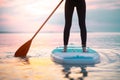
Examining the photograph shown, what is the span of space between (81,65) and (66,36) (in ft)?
3.63

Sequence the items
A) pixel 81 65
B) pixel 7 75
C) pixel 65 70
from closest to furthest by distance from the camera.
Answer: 1. pixel 7 75
2. pixel 65 70
3. pixel 81 65

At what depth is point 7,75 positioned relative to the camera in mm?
5809

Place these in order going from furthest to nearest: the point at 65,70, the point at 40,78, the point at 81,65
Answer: the point at 81,65, the point at 65,70, the point at 40,78

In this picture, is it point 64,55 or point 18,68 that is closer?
point 18,68

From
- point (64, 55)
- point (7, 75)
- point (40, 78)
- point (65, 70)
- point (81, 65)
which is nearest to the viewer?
point (40, 78)

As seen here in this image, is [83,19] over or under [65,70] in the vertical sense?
over

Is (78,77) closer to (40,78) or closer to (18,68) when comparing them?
(40,78)

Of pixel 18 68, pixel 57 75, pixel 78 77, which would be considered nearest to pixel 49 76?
pixel 57 75

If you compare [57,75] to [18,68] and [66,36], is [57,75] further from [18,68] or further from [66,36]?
[66,36]

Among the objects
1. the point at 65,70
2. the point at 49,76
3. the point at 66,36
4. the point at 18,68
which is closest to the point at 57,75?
the point at 49,76

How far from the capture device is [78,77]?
5.45 meters

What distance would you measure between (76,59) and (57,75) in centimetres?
→ 168

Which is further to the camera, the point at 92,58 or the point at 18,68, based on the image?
the point at 92,58

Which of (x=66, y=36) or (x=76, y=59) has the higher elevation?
(x=66, y=36)
